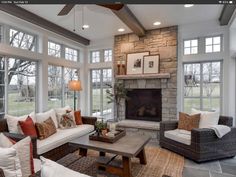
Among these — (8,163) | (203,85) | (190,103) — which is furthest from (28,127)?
(203,85)

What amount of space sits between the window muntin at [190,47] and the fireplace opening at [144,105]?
1315 mm

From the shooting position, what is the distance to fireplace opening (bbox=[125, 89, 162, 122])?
5.04 meters

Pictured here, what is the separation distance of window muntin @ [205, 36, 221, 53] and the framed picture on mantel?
5.14 ft

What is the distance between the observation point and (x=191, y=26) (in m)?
4.59

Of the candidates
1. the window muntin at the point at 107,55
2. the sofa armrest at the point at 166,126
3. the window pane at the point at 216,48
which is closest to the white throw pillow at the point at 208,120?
the sofa armrest at the point at 166,126

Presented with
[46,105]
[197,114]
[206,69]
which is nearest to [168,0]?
[197,114]

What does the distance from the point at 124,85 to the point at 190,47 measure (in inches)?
83.7

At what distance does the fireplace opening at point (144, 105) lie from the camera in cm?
504

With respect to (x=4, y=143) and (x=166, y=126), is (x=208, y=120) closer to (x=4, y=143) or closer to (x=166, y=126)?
(x=166, y=126)

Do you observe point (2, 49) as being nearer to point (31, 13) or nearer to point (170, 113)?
point (31, 13)

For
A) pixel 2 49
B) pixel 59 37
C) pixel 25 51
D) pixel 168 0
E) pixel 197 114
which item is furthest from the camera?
pixel 59 37

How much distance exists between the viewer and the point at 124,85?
5324 mm

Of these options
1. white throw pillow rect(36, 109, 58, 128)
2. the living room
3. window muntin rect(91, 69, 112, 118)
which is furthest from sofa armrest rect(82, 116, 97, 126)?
window muntin rect(91, 69, 112, 118)

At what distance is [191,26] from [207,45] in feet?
2.13
